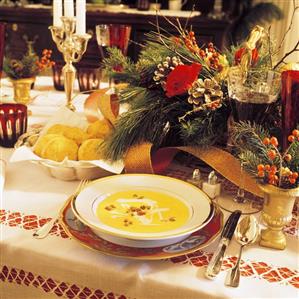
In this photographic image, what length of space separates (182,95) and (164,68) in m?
0.07

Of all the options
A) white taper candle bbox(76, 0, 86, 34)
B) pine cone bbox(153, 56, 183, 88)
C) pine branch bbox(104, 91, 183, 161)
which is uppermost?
white taper candle bbox(76, 0, 86, 34)

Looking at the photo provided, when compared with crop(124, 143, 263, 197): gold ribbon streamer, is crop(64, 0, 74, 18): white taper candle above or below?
above

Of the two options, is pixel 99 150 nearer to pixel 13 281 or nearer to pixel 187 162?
pixel 187 162

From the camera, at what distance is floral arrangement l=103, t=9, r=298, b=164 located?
89 cm

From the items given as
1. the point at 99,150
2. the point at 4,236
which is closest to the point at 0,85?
the point at 99,150

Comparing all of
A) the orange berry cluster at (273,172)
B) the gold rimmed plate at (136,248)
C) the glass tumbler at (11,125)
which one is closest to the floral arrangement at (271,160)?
the orange berry cluster at (273,172)

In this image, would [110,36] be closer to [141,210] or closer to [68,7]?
[68,7]

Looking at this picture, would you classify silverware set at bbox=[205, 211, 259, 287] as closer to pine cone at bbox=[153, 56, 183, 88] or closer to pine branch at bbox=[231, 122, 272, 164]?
pine branch at bbox=[231, 122, 272, 164]

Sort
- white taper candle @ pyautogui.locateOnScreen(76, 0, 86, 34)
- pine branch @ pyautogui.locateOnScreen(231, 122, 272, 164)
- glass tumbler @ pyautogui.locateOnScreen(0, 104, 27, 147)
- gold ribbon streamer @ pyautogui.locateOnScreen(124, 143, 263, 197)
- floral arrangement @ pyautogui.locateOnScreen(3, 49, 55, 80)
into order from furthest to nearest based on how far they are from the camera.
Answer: floral arrangement @ pyautogui.locateOnScreen(3, 49, 55, 80) → white taper candle @ pyautogui.locateOnScreen(76, 0, 86, 34) → glass tumbler @ pyautogui.locateOnScreen(0, 104, 27, 147) → gold ribbon streamer @ pyautogui.locateOnScreen(124, 143, 263, 197) → pine branch @ pyautogui.locateOnScreen(231, 122, 272, 164)

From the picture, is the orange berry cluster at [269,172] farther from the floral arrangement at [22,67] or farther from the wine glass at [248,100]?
the floral arrangement at [22,67]

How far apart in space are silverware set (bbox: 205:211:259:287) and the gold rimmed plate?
0.05 ft

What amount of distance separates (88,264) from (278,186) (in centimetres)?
28

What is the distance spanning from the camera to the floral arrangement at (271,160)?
667mm

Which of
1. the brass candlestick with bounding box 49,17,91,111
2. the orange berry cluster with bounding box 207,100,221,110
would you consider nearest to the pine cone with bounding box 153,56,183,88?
the orange berry cluster with bounding box 207,100,221,110
